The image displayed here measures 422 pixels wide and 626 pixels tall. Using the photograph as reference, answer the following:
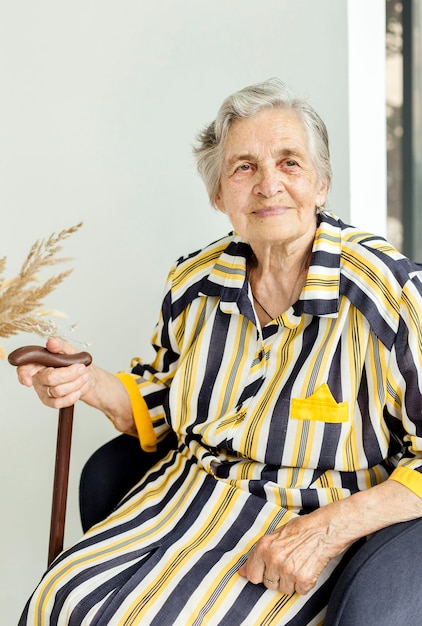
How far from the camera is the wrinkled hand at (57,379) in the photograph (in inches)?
59.7

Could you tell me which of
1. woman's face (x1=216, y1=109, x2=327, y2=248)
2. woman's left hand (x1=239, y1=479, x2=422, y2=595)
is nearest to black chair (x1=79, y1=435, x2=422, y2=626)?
woman's left hand (x1=239, y1=479, x2=422, y2=595)

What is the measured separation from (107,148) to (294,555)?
1.21m

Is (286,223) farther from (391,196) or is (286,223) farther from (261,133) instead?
(391,196)

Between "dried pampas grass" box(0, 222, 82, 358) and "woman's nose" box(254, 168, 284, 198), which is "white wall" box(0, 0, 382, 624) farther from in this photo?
"dried pampas grass" box(0, 222, 82, 358)

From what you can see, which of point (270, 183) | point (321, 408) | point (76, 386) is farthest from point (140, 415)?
point (270, 183)

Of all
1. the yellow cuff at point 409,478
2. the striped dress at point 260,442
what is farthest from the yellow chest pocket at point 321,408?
the yellow cuff at point 409,478

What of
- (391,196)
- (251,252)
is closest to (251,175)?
(251,252)

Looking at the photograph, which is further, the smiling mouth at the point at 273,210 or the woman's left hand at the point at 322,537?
the smiling mouth at the point at 273,210

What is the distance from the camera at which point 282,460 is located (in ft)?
4.93

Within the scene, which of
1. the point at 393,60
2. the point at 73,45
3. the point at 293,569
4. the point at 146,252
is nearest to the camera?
the point at 293,569

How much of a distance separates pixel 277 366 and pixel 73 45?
1040 mm

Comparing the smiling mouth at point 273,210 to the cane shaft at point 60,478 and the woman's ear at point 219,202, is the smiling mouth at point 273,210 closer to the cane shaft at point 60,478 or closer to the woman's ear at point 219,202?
the woman's ear at point 219,202

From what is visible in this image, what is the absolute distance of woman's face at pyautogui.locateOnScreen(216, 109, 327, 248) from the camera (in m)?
1.55

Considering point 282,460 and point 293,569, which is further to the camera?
point 282,460
